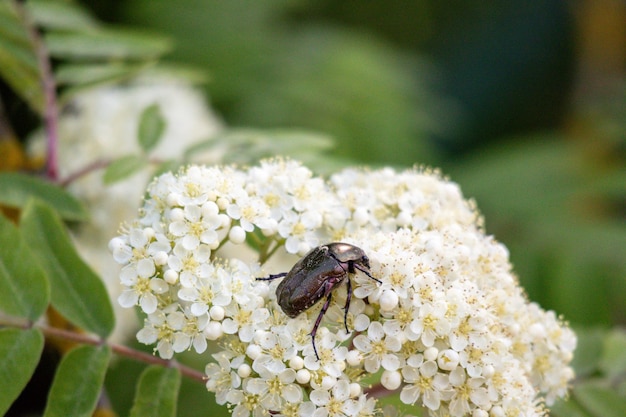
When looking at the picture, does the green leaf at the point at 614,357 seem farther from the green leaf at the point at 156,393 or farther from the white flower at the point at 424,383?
the green leaf at the point at 156,393

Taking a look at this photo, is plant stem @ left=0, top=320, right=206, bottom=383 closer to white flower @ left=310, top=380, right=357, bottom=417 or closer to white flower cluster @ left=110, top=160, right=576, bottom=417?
white flower cluster @ left=110, top=160, right=576, bottom=417

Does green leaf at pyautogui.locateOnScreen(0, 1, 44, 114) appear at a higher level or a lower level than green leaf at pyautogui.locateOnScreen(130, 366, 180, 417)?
higher

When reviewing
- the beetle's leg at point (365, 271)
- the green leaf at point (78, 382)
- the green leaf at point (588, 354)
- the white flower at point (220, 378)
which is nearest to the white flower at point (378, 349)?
the beetle's leg at point (365, 271)

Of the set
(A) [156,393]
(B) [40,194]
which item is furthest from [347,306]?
(B) [40,194]

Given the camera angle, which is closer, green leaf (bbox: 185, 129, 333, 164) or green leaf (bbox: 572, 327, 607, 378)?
green leaf (bbox: 572, 327, 607, 378)

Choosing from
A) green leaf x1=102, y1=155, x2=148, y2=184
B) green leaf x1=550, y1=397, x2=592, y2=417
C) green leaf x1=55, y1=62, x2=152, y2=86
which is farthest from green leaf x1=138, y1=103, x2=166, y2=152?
green leaf x1=550, y1=397, x2=592, y2=417

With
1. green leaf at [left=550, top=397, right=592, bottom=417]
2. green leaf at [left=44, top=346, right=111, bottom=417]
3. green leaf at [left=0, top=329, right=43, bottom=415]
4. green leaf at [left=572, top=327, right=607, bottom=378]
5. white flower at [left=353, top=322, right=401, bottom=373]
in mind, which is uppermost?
green leaf at [left=572, top=327, right=607, bottom=378]

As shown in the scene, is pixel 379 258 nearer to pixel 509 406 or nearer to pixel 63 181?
pixel 509 406
